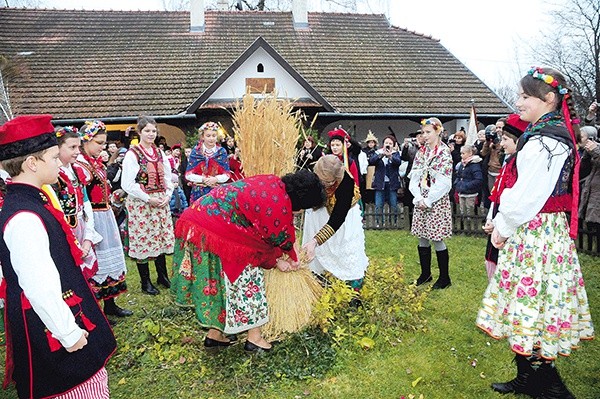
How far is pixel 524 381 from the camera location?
303 centimetres

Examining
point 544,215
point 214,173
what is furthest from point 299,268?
point 214,173

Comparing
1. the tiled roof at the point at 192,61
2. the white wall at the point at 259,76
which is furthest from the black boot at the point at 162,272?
the white wall at the point at 259,76

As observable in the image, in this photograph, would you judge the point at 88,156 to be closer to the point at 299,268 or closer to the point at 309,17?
the point at 299,268

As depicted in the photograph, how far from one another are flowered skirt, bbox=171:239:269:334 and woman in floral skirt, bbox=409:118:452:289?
240cm

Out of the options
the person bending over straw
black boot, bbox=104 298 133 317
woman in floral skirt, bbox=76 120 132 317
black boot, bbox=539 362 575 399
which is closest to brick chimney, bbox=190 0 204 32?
woman in floral skirt, bbox=76 120 132 317

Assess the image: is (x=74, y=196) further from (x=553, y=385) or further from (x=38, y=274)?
(x=553, y=385)

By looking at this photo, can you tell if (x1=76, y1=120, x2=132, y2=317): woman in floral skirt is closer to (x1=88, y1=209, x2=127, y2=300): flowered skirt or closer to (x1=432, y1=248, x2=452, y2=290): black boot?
(x1=88, y1=209, x2=127, y2=300): flowered skirt

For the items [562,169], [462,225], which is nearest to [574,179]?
[562,169]

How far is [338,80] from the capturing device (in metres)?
15.3

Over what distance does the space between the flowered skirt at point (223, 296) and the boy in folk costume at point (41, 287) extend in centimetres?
112

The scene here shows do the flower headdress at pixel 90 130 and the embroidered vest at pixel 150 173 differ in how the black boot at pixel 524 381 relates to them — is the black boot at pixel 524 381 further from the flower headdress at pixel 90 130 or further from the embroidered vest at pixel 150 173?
the flower headdress at pixel 90 130

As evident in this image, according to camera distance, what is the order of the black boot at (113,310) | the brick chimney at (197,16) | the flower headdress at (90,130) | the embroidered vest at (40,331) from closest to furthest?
the embroidered vest at (40,331) → the flower headdress at (90,130) → the black boot at (113,310) → the brick chimney at (197,16)

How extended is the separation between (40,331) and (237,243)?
4.62 ft

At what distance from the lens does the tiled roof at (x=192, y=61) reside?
14039mm
